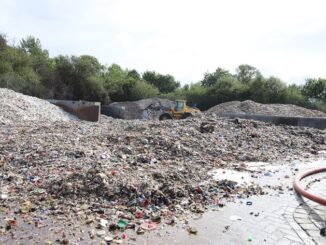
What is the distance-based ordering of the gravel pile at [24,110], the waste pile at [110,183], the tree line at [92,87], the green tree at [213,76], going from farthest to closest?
the green tree at [213,76], the tree line at [92,87], the gravel pile at [24,110], the waste pile at [110,183]

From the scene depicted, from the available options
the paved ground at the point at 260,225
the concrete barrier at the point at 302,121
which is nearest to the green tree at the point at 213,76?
the concrete barrier at the point at 302,121

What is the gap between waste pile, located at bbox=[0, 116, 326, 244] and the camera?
3752 millimetres

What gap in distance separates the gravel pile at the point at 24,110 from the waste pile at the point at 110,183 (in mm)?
6563

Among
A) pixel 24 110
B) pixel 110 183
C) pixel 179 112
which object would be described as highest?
pixel 179 112

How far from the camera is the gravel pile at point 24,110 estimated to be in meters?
14.0

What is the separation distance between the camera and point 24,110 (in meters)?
15.5

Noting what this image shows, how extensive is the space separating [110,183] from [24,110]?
1231cm

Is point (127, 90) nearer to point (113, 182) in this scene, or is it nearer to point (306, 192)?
point (113, 182)

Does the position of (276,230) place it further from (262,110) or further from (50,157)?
(262,110)

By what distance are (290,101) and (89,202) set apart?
88.0ft

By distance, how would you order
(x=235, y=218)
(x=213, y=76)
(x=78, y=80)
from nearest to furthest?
(x=235, y=218) < (x=78, y=80) < (x=213, y=76)

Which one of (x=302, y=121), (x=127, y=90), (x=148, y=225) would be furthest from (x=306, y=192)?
(x=127, y=90)

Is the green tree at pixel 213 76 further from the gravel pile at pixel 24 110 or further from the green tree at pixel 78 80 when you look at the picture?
the gravel pile at pixel 24 110

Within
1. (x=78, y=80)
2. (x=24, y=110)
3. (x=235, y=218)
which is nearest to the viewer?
(x=235, y=218)
